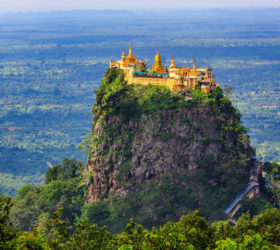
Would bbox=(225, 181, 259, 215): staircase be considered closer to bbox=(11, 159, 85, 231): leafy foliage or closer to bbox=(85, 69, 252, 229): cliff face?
bbox=(85, 69, 252, 229): cliff face

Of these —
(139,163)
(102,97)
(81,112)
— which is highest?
(102,97)

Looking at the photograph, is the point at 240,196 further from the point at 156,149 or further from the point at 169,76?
the point at 169,76

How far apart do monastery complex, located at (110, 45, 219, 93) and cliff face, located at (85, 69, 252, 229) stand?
88 centimetres

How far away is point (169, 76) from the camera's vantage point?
64.8 meters

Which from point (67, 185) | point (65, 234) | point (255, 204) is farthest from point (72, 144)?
point (65, 234)

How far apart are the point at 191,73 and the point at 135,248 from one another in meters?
29.8

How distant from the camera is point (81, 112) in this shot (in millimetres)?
183500

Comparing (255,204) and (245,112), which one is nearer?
(255,204)

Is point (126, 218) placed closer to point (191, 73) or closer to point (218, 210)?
point (218, 210)

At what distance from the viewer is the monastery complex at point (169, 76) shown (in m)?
63.1

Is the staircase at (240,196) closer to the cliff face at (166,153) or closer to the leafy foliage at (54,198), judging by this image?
the cliff face at (166,153)

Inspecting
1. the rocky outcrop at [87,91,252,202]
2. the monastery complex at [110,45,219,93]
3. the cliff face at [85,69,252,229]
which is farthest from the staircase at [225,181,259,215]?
the monastery complex at [110,45,219,93]

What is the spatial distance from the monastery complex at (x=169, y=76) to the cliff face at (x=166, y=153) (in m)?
0.88

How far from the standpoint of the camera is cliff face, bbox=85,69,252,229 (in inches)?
2356
